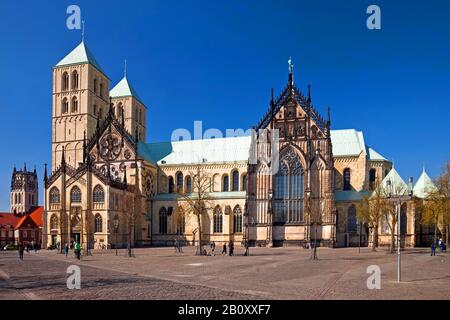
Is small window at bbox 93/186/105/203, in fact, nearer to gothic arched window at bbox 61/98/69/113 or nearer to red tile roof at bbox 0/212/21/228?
gothic arched window at bbox 61/98/69/113

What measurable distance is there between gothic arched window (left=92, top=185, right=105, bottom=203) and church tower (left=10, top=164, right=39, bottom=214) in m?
103

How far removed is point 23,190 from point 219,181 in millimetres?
107690

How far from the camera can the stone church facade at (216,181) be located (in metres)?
74.4

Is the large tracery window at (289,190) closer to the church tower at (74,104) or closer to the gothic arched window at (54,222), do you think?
the gothic arched window at (54,222)

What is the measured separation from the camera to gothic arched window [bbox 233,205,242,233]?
81.7 m

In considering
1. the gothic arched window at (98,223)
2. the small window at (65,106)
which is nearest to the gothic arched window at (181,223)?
the gothic arched window at (98,223)

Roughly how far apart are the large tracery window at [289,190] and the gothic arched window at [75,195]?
33411 mm

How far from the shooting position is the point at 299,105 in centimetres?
7744

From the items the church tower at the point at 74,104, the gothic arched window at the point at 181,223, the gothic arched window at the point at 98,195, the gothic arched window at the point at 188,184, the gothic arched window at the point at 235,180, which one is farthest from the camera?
the church tower at the point at 74,104

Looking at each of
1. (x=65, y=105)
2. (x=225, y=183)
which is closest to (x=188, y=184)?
(x=225, y=183)

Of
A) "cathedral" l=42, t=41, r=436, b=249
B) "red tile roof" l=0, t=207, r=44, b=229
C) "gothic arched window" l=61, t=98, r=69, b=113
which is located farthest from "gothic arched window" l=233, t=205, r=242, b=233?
"red tile roof" l=0, t=207, r=44, b=229
